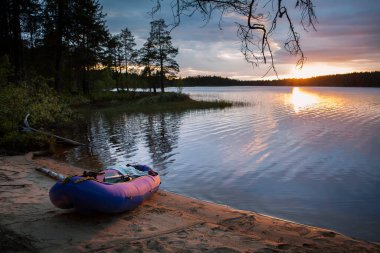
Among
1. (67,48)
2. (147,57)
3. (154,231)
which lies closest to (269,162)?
(154,231)

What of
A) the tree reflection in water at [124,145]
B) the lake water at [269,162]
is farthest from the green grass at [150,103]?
the lake water at [269,162]

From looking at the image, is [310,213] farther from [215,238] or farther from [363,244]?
[215,238]

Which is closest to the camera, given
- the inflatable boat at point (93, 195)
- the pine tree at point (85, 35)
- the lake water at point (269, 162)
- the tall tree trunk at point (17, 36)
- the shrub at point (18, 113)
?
the inflatable boat at point (93, 195)

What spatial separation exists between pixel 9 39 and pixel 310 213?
25.2m

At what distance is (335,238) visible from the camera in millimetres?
6602

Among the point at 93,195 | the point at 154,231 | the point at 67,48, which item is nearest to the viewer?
the point at 154,231

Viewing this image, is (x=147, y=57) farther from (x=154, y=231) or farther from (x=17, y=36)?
(x=154, y=231)

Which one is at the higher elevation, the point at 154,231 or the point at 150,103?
the point at 150,103

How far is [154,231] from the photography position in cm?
642

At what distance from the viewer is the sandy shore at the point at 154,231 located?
5.56 meters

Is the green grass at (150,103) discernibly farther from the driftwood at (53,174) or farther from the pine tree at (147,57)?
the driftwood at (53,174)

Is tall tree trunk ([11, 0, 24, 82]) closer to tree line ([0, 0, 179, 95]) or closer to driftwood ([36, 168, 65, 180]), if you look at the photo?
tree line ([0, 0, 179, 95])

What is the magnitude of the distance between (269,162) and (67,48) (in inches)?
1186

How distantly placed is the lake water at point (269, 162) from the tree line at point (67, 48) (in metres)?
7.16
